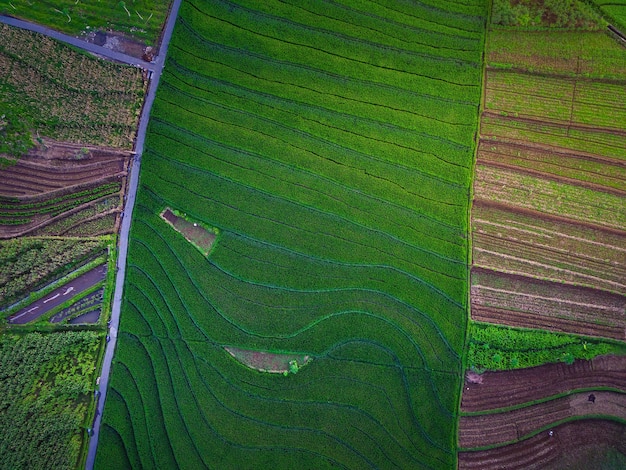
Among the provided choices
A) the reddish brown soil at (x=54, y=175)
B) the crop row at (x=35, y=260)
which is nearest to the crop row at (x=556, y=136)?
the reddish brown soil at (x=54, y=175)

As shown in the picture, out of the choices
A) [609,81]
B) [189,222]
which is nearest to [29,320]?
[189,222]

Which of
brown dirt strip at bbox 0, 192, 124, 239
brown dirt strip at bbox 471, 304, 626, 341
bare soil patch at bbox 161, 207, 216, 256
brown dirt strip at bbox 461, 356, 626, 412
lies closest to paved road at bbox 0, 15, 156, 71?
brown dirt strip at bbox 0, 192, 124, 239

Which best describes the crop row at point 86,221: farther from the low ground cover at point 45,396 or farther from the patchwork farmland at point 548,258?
the patchwork farmland at point 548,258

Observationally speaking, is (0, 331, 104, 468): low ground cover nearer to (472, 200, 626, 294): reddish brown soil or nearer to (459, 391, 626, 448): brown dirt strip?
(459, 391, 626, 448): brown dirt strip

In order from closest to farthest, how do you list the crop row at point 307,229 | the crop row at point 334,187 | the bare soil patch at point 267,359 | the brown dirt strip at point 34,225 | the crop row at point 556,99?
1. the bare soil patch at point 267,359
2. the brown dirt strip at point 34,225
3. the crop row at point 307,229
4. the crop row at point 334,187
5. the crop row at point 556,99

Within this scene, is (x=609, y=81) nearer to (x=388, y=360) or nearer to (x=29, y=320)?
(x=388, y=360)
